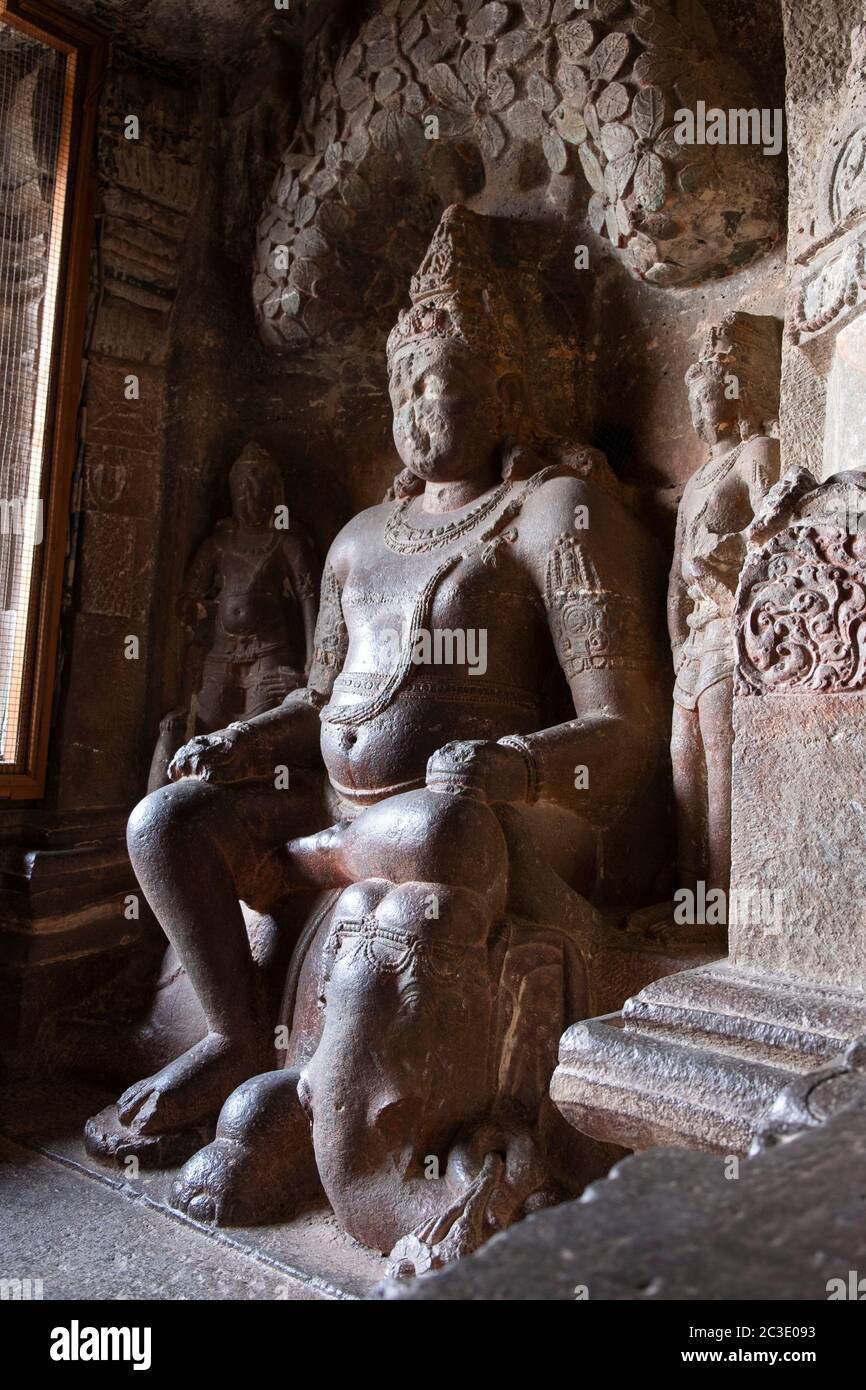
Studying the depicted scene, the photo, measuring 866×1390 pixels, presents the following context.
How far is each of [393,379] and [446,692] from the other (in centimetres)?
106

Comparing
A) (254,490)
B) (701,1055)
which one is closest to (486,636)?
(254,490)

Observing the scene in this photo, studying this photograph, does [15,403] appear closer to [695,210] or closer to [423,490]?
[423,490]

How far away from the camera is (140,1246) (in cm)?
257

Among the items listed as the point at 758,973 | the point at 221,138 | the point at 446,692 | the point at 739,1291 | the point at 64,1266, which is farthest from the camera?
the point at 221,138

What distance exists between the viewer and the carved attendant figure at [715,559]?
2871 millimetres

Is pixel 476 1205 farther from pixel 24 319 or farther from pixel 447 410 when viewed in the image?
pixel 24 319

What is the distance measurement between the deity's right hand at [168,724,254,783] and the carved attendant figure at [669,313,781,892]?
1.21 m

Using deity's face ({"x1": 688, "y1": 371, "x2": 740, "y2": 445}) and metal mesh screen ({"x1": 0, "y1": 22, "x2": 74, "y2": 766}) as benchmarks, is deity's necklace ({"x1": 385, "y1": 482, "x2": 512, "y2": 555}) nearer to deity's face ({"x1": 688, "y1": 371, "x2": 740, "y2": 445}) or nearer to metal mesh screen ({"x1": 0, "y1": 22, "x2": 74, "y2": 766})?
deity's face ({"x1": 688, "y1": 371, "x2": 740, "y2": 445})

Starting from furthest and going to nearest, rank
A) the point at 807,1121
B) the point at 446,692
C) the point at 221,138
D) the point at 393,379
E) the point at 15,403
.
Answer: the point at 221,138 → the point at 15,403 → the point at 393,379 → the point at 446,692 → the point at 807,1121

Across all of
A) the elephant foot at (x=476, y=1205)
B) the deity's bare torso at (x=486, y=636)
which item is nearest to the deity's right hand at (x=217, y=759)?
the deity's bare torso at (x=486, y=636)

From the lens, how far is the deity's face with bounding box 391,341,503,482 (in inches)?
132

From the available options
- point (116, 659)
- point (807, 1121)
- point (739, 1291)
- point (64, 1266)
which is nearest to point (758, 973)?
point (807, 1121)

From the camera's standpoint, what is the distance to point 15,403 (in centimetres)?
392
